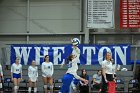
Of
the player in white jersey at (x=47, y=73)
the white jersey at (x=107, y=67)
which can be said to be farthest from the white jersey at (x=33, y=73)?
the white jersey at (x=107, y=67)

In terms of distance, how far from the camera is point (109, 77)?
13.5 metres

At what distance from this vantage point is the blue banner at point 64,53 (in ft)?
63.6

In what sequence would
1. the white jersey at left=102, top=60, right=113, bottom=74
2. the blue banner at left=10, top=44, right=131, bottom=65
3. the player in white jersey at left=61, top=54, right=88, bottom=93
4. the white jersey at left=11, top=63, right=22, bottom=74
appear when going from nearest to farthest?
the player in white jersey at left=61, top=54, right=88, bottom=93 → the white jersey at left=102, top=60, right=113, bottom=74 → the white jersey at left=11, top=63, right=22, bottom=74 → the blue banner at left=10, top=44, right=131, bottom=65

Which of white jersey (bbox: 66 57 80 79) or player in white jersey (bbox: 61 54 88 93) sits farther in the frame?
white jersey (bbox: 66 57 80 79)

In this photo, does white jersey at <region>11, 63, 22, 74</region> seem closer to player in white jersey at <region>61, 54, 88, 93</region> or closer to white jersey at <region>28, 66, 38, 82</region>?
white jersey at <region>28, 66, 38, 82</region>

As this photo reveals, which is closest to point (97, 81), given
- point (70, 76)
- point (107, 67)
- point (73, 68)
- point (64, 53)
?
point (64, 53)

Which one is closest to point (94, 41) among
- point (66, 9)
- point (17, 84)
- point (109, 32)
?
point (109, 32)

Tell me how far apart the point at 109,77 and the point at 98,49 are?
20.3 ft

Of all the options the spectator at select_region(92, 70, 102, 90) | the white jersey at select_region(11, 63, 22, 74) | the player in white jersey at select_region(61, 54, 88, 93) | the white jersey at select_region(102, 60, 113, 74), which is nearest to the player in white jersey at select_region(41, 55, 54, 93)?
the white jersey at select_region(11, 63, 22, 74)

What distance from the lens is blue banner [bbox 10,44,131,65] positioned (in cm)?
1938

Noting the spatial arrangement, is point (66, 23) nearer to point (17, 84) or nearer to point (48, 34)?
point (48, 34)

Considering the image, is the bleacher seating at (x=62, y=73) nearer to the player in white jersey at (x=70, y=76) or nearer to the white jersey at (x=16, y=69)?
the white jersey at (x=16, y=69)

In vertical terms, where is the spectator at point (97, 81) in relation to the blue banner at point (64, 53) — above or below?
below

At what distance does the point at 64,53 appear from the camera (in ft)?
65.3
